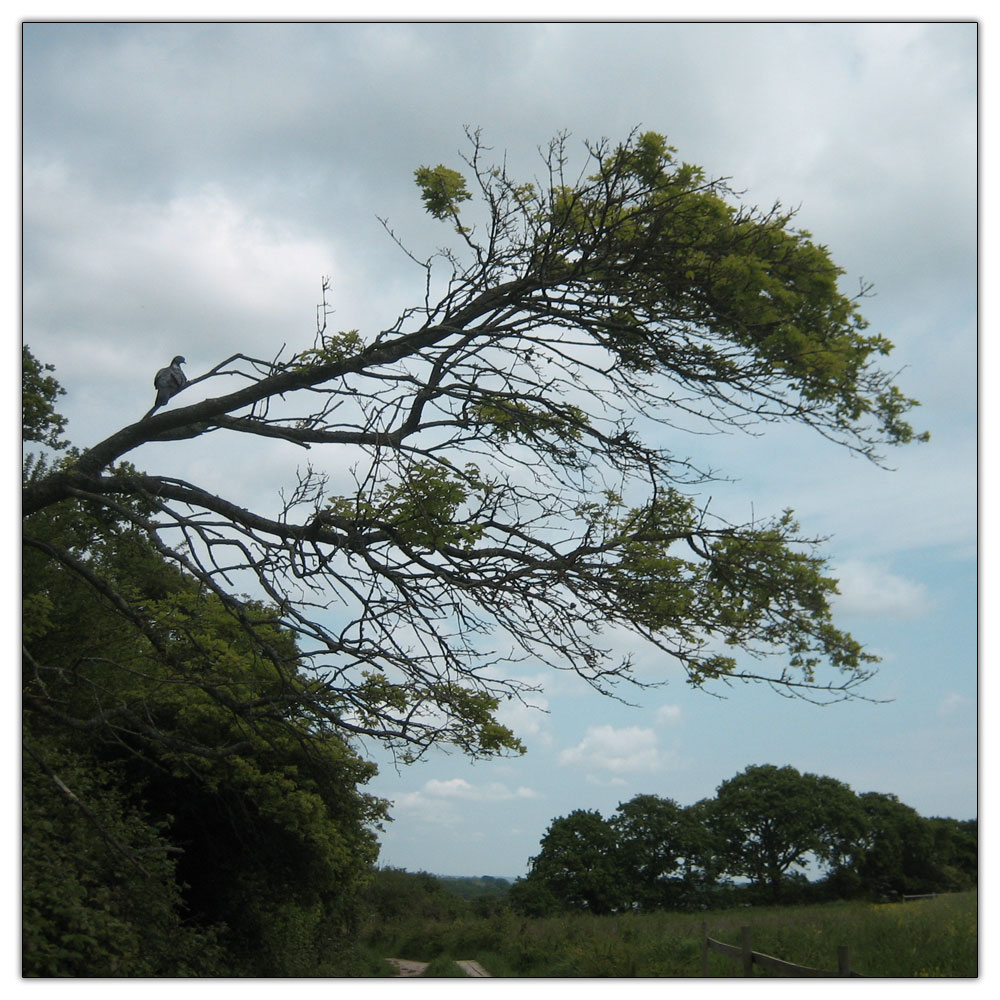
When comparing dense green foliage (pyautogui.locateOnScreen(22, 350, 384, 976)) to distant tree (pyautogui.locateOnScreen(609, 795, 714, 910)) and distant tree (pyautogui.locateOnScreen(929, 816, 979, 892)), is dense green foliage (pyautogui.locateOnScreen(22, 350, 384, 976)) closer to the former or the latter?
distant tree (pyautogui.locateOnScreen(609, 795, 714, 910))

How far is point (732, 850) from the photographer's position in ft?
26.8

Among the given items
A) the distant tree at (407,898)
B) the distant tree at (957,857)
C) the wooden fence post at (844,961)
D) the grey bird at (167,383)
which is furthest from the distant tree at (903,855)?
the grey bird at (167,383)

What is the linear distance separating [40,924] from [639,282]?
242 inches

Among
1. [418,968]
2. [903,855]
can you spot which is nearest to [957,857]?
[903,855]

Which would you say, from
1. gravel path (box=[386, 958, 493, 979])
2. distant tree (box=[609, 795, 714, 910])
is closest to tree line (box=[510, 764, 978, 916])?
distant tree (box=[609, 795, 714, 910])

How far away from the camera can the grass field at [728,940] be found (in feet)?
18.7

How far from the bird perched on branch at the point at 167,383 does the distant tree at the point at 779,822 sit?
5.84 metres

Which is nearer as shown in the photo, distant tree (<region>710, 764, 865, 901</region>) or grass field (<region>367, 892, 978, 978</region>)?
grass field (<region>367, 892, 978, 978</region>)

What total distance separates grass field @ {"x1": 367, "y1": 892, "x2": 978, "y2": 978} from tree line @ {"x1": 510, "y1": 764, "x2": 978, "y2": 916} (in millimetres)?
268

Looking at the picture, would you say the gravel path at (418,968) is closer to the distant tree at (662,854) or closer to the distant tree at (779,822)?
the distant tree at (662,854)

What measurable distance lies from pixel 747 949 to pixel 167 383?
6180 mm

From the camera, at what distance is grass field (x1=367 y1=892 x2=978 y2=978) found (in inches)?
225
